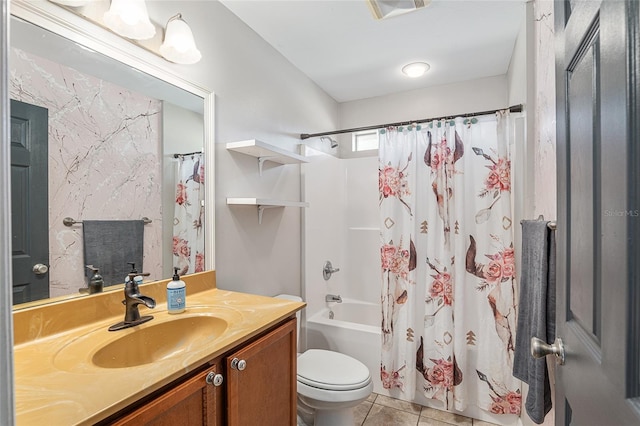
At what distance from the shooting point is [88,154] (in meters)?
1.12

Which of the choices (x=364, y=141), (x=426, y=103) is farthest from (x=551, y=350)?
(x=364, y=141)

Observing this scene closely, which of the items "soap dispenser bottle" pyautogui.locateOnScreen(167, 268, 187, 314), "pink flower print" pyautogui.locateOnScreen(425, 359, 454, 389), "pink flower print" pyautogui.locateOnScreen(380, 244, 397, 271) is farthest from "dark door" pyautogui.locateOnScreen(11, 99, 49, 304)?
"pink flower print" pyautogui.locateOnScreen(425, 359, 454, 389)

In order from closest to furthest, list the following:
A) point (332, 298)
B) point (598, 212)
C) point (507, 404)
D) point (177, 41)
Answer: point (598, 212) → point (177, 41) → point (507, 404) → point (332, 298)

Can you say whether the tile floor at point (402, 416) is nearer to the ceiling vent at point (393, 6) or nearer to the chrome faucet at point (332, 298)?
the chrome faucet at point (332, 298)

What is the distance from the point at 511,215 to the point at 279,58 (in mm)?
1897

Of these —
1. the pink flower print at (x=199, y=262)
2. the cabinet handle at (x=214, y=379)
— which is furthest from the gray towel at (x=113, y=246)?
the cabinet handle at (x=214, y=379)

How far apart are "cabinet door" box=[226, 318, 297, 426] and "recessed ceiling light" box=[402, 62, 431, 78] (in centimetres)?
213

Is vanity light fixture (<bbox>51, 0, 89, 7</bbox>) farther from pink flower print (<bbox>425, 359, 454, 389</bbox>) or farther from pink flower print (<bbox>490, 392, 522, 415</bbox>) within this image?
Answer: pink flower print (<bbox>490, 392, 522, 415</bbox>)

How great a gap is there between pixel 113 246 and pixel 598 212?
149cm

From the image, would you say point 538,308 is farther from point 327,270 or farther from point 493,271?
point 327,270

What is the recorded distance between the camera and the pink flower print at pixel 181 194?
1.47 meters

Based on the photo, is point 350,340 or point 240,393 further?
point 350,340

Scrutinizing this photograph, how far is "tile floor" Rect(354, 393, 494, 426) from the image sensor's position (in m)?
1.97

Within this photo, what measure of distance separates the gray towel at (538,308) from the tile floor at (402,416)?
3.05 feet
